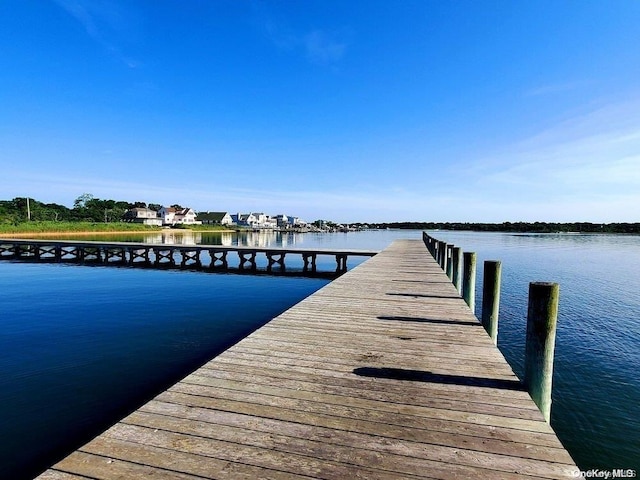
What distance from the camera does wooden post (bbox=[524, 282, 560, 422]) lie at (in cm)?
404

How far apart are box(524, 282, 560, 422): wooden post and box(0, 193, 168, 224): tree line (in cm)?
8036

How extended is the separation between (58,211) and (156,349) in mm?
109353

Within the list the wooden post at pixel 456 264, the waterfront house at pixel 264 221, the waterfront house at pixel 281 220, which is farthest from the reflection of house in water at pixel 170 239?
the waterfront house at pixel 281 220

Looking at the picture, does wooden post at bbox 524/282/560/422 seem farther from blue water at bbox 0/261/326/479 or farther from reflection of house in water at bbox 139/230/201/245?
reflection of house in water at bbox 139/230/201/245

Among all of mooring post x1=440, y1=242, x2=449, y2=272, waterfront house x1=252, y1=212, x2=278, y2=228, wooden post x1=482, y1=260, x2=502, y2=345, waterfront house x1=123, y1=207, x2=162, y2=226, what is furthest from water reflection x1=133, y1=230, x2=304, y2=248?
waterfront house x1=252, y1=212, x2=278, y2=228

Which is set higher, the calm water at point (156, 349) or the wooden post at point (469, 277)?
the wooden post at point (469, 277)

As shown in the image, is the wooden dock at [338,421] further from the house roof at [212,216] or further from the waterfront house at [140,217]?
the house roof at [212,216]

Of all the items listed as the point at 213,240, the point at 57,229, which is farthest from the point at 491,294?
the point at 57,229

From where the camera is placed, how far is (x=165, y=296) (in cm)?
1587

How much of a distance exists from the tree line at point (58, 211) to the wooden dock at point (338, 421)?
7799cm

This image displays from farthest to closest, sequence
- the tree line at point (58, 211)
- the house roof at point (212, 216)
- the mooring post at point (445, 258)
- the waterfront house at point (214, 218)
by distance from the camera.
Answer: the house roof at point (212, 216) → the waterfront house at point (214, 218) → the tree line at point (58, 211) → the mooring post at point (445, 258)

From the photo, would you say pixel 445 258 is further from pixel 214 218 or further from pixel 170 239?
pixel 214 218

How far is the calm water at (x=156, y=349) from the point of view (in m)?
5.77

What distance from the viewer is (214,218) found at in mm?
125000
